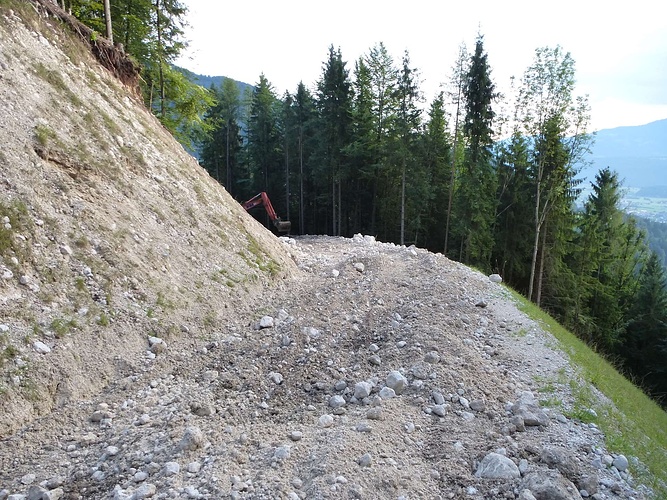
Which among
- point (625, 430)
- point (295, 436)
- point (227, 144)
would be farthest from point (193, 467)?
point (227, 144)

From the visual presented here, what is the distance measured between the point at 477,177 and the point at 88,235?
20587 mm

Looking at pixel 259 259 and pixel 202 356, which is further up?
pixel 259 259

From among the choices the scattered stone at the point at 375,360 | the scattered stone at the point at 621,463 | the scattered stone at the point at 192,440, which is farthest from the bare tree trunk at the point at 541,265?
the scattered stone at the point at 192,440

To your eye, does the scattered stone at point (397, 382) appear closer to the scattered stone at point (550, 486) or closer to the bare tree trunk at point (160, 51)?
the scattered stone at point (550, 486)

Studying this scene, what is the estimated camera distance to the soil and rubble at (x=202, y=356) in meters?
4.30

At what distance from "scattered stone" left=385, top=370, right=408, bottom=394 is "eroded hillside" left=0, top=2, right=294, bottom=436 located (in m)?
3.41

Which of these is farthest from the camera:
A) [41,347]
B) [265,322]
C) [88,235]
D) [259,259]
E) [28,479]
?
[259,259]

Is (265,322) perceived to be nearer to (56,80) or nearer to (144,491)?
(144,491)

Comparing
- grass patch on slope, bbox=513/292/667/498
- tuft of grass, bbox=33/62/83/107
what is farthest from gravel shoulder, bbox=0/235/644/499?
tuft of grass, bbox=33/62/83/107

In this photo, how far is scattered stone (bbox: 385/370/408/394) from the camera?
5.95 metres

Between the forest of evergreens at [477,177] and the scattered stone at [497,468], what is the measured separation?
57.4 ft

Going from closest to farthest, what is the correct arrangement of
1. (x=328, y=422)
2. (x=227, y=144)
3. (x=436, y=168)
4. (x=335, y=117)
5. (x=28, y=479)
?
(x=28, y=479)
(x=328, y=422)
(x=436, y=168)
(x=335, y=117)
(x=227, y=144)

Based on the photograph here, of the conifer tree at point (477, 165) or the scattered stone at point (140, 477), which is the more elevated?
the conifer tree at point (477, 165)

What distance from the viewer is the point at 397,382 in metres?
5.97
